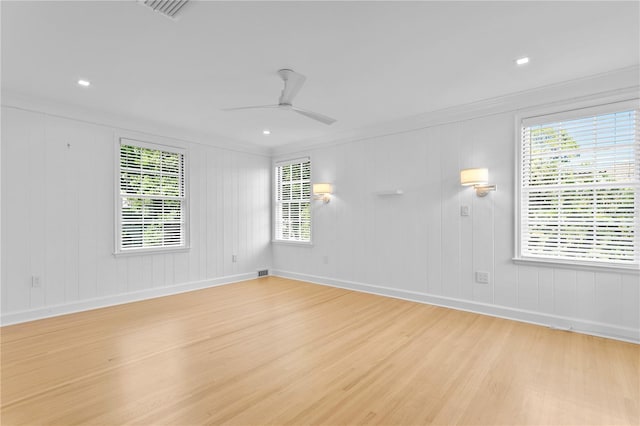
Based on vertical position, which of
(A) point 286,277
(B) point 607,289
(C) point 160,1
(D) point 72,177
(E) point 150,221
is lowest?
(A) point 286,277

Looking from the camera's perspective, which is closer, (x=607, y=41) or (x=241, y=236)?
(x=607, y=41)

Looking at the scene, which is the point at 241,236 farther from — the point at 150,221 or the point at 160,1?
the point at 160,1

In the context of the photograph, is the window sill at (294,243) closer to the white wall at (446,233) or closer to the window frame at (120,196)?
the white wall at (446,233)

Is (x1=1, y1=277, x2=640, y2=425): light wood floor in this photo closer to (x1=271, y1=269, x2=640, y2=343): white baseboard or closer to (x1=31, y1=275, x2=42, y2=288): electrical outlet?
(x1=271, y1=269, x2=640, y2=343): white baseboard

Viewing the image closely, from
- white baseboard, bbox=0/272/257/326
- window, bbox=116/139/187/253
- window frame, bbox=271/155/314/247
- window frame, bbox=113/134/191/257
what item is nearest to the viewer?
white baseboard, bbox=0/272/257/326

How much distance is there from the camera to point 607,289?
320 centimetres

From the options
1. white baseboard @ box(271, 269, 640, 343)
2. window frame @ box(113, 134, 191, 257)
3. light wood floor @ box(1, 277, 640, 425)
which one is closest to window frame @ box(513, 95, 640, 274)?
white baseboard @ box(271, 269, 640, 343)

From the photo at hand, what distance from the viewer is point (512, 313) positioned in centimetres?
373

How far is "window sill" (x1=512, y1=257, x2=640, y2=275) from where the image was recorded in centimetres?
309

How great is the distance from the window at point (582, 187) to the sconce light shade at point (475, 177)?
382 millimetres

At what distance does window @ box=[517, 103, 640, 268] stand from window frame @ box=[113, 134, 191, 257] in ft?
15.5

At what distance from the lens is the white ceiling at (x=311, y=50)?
7.27 ft

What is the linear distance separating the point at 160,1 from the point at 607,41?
3.38 m

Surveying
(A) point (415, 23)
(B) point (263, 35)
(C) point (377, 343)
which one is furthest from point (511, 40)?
(C) point (377, 343)
